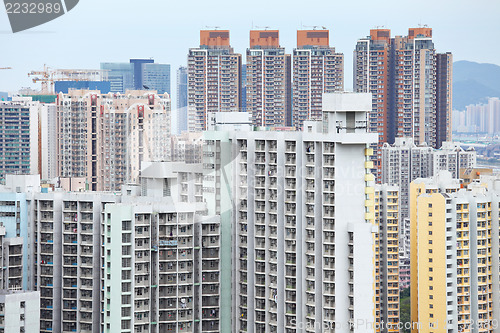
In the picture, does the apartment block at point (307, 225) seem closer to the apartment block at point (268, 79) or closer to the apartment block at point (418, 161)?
the apartment block at point (418, 161)

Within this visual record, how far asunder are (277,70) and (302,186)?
18315 millimetres

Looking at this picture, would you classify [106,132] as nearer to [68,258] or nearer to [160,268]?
[68,258]

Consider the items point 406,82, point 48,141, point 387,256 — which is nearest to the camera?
point 387,256

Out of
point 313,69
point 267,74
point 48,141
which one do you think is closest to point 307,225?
point 48,141

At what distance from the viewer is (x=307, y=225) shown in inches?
442

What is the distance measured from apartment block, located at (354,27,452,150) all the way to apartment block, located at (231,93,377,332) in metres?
18.0

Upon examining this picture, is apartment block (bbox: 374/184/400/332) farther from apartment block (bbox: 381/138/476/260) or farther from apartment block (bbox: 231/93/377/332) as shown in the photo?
apartment block (bbox: 381/138/476/260)

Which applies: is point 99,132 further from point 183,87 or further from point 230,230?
point 230,230

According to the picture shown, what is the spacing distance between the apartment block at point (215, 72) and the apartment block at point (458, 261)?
14.6m

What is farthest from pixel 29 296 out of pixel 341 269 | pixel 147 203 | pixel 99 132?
pixel 99 132

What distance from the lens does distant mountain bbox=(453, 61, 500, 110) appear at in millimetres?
29094

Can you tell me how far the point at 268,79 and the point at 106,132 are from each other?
7444 millimetres

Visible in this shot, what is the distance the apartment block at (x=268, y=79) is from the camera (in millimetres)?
28891

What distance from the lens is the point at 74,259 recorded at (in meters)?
12.9
